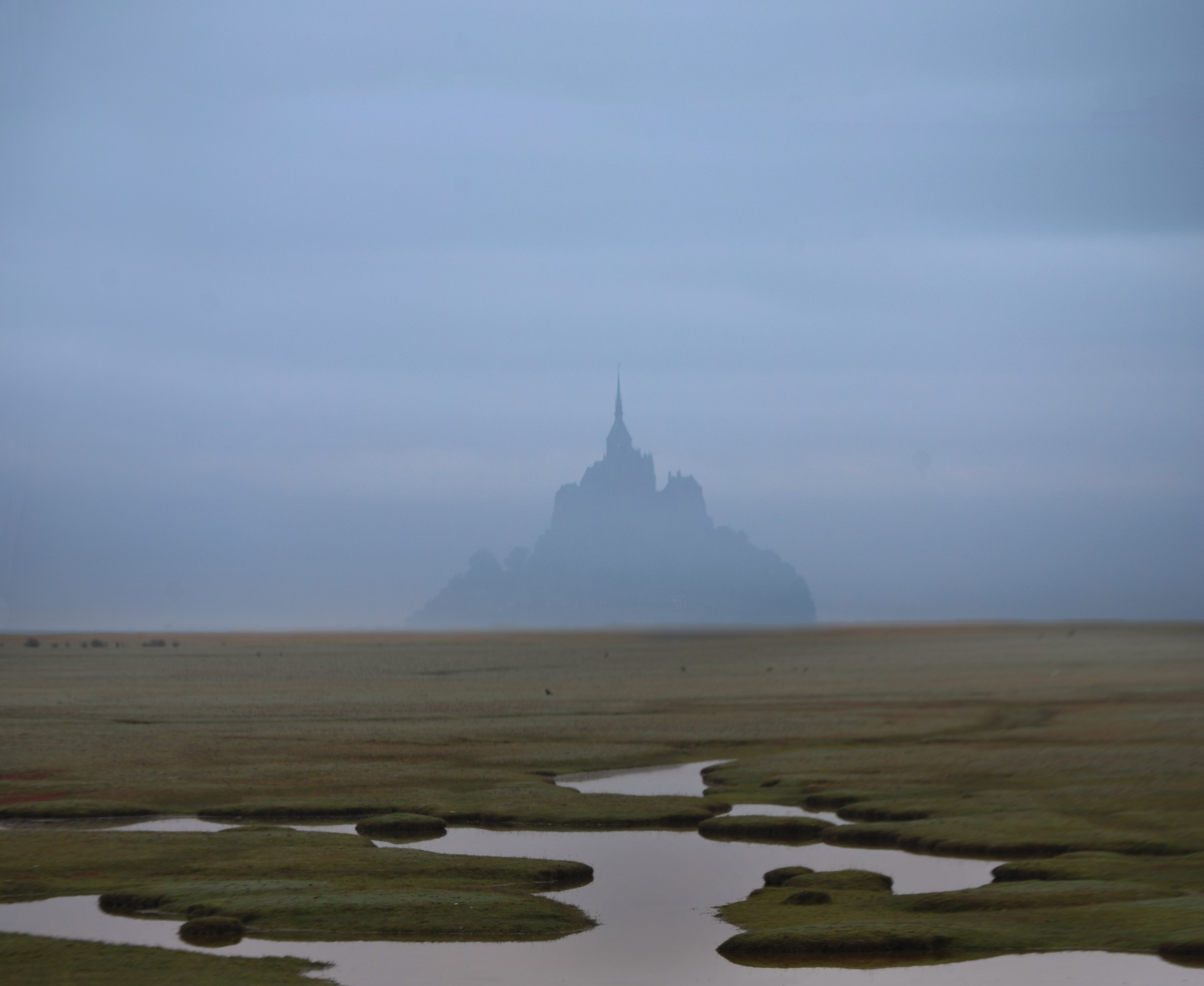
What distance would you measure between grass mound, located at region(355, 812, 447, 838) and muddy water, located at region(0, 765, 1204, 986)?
3.39m

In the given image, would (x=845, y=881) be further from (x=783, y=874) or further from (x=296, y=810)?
(x=296, y=810)

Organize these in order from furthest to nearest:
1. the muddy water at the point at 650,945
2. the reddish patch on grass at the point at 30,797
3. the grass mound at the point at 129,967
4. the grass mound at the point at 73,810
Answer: the reddish patch on grass at the point at 30,797
the grass mound at the point at 73,810
the muddy water at the point at 650,945
the grass mound at the point at 129,967

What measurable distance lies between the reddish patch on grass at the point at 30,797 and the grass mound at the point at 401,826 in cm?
1432

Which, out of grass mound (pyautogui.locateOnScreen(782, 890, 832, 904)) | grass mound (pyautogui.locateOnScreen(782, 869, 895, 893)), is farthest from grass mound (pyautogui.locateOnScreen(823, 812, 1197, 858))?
grass mound (pyautogui.locateOnScreen(782, 890, 832, 904))

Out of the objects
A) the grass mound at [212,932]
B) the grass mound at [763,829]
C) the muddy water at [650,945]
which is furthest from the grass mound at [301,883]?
the grass mound at [763,829]

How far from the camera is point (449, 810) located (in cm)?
4384

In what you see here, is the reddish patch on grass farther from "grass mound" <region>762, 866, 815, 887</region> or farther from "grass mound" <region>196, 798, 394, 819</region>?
"grass mound" <region>762, 866, 815, 887</region>

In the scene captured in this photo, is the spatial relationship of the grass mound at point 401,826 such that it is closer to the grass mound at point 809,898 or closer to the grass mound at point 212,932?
the grass mound at point 212,932

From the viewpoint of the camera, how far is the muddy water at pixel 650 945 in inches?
959

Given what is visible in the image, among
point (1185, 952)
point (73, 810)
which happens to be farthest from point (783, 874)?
point (73, 810)

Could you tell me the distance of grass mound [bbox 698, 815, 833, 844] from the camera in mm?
39781

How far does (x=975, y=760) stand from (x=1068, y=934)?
90.3 feet

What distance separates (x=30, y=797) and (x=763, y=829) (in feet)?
95.2

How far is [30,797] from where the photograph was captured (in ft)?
157
